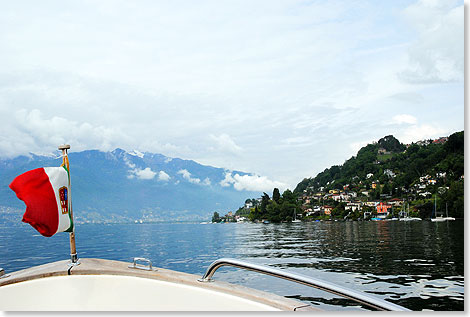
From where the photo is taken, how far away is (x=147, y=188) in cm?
7650

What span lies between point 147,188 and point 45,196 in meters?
76.4

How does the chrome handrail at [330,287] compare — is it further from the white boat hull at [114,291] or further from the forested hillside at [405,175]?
the forested hillside at [405,175]

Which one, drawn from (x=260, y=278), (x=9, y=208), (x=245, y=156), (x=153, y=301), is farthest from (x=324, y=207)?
(x=153, y=301)

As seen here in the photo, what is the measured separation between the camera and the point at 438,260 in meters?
9.17

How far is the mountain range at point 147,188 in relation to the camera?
48.7 m

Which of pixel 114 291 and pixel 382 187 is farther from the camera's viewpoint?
pixel 382 187

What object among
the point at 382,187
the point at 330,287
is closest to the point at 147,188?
the point at 382,187

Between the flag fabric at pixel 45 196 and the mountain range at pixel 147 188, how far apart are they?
129ft

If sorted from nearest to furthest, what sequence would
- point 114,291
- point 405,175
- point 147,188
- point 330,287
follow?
1. point 330,287
2. point 114,291
3. point 405,175
4. point 147,188

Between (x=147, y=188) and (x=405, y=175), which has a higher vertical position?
(x=147, y=188)

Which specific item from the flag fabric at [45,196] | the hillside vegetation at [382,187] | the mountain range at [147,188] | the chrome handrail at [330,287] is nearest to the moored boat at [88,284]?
the flag fabric at [45,196]

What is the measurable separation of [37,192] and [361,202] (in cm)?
5378

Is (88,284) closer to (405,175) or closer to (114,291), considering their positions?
(114,291)

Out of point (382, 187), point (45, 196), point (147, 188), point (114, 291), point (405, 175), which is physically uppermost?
point (147, 188)
